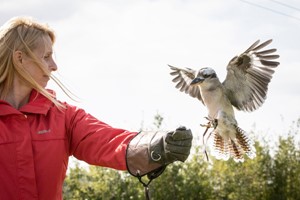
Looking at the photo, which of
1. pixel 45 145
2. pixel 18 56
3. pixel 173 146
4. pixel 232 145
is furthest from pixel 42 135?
pixel 232 145

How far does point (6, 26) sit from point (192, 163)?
8529mm

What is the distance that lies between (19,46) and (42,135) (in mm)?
418

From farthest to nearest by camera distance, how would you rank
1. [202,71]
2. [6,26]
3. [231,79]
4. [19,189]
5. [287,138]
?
1. [287,138]
2. [231,79]
3. [202,71]
4. [6,26]
5. [19,189]

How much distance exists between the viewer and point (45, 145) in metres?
2.51

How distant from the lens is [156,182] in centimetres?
1049

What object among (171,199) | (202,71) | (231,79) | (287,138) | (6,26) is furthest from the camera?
(287,138)

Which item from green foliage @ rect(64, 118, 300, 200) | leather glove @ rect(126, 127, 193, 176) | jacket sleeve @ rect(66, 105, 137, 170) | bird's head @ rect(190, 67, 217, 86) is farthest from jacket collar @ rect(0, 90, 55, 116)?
green foliage @ rect(64, 118, 300, 200)

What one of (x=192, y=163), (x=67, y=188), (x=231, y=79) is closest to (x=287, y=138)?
(x=192, y=163)

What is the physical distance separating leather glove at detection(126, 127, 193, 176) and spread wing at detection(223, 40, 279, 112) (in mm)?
3381

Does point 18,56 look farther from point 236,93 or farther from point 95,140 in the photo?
point 236,93

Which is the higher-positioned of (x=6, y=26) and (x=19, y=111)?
(x=6, y=26)

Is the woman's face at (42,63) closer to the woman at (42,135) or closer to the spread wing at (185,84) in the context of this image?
the woman at (42,135)

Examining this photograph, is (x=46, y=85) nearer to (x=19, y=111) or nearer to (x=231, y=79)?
(x=19, y=111)

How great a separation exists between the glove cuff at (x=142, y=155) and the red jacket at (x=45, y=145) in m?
0.03
